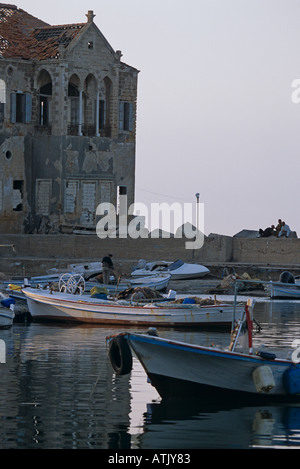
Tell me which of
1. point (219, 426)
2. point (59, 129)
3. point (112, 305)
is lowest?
point (219, 426)

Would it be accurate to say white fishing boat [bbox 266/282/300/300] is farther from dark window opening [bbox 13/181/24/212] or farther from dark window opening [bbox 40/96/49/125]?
dark window opening [bbox 40/96/49/125]

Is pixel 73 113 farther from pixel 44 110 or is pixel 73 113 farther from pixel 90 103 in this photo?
pixel 44 110

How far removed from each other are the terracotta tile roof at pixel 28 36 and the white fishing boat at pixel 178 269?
438 inches

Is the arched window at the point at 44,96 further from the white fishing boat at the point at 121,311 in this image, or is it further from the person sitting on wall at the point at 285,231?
the white fishing boat at the point at 121,311

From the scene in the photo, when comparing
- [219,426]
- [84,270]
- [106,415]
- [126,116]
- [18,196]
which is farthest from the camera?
[126,116]

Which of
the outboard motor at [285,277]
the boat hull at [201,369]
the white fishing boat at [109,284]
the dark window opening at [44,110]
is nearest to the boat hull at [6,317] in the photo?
the white fishing boat at [109,284]

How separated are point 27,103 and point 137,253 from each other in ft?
28.9

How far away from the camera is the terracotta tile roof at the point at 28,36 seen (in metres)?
52.3

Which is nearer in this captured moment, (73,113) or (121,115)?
(73,113)

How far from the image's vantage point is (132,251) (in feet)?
167

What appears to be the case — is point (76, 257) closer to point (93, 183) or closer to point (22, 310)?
point (93, 183)

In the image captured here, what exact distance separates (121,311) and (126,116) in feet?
75.9

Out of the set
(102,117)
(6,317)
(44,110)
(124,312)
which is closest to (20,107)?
(44,110)
